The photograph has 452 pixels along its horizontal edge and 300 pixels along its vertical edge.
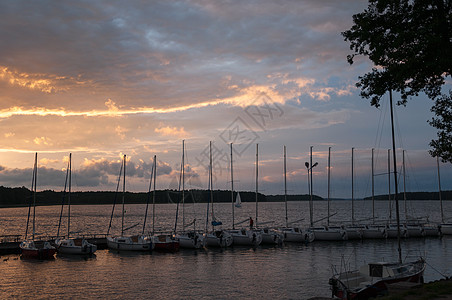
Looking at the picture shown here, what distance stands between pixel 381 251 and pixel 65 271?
41.8 meters

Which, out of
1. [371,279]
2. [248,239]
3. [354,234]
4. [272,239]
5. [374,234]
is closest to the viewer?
[371,279]

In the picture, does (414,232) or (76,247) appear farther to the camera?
(414,232)

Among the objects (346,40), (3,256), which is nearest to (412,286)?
(346,40)

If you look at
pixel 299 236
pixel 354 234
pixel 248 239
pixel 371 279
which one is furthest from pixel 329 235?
pixel 371 279

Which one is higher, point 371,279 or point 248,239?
point 371,279

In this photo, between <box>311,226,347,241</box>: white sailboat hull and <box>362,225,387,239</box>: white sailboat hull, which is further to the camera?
<box>362,225,387,239</box>: white sailboat hull

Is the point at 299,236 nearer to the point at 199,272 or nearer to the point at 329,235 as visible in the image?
the point at 329,235

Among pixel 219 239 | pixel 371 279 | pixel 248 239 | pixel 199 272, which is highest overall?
pixel 371 279

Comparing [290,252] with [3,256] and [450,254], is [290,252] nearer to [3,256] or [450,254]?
[450,254]

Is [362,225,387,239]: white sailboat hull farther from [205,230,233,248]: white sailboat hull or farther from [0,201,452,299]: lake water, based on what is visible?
[205,230,233,248]: white sailboat hull

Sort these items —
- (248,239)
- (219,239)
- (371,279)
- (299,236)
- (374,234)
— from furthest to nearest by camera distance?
(374,234) → (299,236) → (248,239) → (219,239) → (371,279)

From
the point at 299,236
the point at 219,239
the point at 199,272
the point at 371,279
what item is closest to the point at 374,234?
the point at 299,236

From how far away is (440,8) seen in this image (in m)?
21.3

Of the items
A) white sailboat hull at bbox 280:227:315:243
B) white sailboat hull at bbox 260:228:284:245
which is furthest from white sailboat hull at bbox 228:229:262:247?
white sailboat hull at bbox 280:227:315:243
